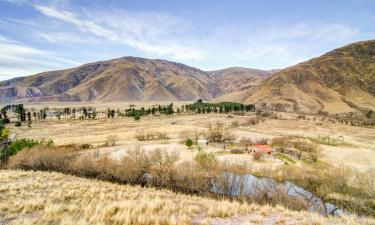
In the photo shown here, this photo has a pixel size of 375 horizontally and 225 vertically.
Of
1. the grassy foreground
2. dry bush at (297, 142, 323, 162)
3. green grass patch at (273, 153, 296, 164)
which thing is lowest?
green grass patch at (273, 153, 296, 164)

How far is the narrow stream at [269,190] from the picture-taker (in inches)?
1230

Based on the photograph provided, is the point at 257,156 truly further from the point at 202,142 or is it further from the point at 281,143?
the point at 202,142

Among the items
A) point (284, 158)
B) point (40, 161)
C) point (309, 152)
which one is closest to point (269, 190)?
point (284, 158)

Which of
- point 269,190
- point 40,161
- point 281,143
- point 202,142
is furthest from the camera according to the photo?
point 202,142

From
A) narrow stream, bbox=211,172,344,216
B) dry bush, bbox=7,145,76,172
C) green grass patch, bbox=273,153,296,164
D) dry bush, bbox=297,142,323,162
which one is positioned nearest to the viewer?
narrow stream, bbox=211,172,344,216

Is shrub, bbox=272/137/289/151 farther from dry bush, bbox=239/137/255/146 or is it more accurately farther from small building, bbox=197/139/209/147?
small building, bbox=197/139/209/147

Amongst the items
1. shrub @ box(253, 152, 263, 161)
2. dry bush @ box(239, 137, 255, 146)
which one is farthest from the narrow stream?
dry bush @ box(239, 137, 255, 146)

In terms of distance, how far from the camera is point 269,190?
106ft

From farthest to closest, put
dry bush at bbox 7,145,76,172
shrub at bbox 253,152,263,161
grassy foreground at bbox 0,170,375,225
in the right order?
shrub at bbox 253,152,263,161 → dry bush at bbox 7,145,76,172 → grassy foreground at bbox 0,170,375,225

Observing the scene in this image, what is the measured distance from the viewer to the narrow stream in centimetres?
3125

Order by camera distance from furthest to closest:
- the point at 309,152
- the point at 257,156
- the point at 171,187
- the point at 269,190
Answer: the point at 309,152 → the point at 257,156 → the point at 171,187 → the point at 269,190

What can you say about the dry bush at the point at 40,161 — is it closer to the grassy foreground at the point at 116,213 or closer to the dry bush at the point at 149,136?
the grassy foreground at the point at 116,213

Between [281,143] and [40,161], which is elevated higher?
[40,161]

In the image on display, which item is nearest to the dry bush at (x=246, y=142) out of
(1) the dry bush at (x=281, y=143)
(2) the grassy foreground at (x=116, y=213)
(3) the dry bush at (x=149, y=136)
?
(1) the dry bush at (x=281, y=143)
